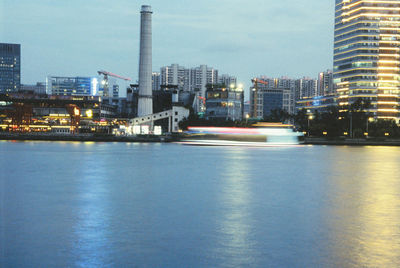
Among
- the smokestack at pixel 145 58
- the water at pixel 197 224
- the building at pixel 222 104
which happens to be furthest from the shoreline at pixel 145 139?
the water at pixel 197 224

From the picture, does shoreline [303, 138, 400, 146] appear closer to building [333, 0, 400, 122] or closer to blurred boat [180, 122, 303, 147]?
blurred boat [180, 122, 303, 147]

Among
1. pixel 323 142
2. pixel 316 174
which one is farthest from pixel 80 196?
pixel 323 142

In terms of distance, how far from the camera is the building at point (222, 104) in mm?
173012

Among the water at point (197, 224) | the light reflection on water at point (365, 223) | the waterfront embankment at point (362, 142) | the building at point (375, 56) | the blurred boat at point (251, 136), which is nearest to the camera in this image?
the water at point (197, 224)

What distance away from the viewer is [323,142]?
11469 centimetres

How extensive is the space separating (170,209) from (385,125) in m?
126

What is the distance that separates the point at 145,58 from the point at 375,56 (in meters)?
96.6

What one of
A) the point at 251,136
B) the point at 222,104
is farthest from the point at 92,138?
the point at 222,104

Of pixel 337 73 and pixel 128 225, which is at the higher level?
pixel 337 73

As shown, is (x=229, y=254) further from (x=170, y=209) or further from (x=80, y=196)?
(x=80, y=196)

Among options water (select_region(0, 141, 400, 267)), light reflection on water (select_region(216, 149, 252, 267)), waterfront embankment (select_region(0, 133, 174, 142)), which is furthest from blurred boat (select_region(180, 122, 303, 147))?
light reflection on water (select_region(216, 149, 252, 267))

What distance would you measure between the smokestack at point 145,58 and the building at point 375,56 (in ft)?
289

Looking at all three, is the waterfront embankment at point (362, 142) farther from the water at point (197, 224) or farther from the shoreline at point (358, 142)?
the water at point (197, 224)

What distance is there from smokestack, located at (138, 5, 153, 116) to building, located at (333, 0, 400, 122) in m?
87.9
